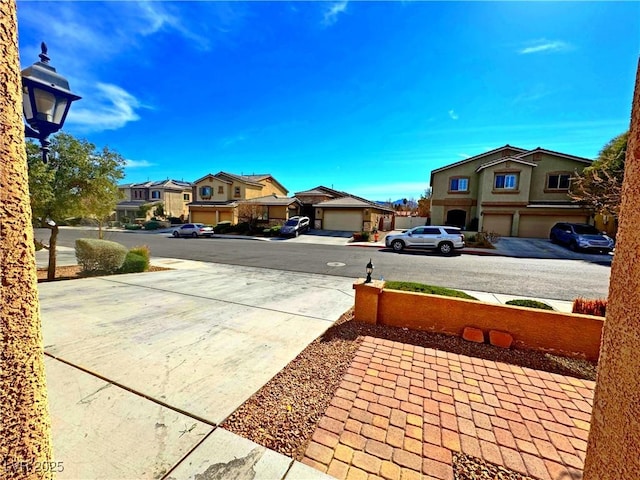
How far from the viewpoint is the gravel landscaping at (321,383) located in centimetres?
224

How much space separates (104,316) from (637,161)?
661 cm

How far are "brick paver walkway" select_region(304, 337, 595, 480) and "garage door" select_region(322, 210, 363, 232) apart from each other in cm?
2510

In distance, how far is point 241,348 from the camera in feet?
12.7

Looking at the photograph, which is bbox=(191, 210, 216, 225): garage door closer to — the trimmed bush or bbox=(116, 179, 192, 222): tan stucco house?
bbox=(116, 179, 192, 222): tan stucco house

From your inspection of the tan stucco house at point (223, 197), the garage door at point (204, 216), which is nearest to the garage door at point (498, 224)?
the tan stucco house at point (223, 197)

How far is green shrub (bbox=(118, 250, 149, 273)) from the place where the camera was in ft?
29.5

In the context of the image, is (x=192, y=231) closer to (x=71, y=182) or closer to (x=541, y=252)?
(x=71, y=182)

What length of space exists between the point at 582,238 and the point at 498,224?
25.3ft

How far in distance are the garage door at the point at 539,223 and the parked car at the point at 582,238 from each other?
3.31 metres

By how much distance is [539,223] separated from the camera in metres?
22.8

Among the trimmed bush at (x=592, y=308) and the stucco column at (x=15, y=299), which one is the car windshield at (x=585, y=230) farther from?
the stucco column at (x=15, y=299)

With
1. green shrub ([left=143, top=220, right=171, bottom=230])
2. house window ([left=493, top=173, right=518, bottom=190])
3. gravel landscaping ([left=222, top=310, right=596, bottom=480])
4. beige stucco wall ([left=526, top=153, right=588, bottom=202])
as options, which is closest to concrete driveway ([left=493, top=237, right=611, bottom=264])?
house window ([left=493, top=173, right=518, bottom=190])

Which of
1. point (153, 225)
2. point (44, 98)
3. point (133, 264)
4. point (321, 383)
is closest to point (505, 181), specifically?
point (321, 383)

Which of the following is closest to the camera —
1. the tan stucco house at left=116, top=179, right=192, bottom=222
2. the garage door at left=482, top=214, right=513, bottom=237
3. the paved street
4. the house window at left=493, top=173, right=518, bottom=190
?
the paved street
